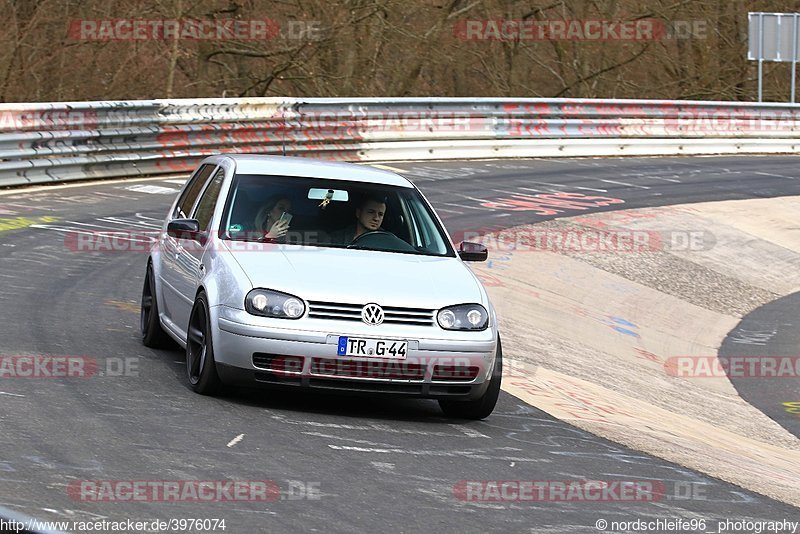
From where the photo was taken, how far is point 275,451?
276 inches

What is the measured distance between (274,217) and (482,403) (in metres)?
1.86

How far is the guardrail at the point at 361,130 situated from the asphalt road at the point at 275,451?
7960mm

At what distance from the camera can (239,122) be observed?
22734 millimetres

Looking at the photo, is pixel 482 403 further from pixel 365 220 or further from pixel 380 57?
pixel 380 57

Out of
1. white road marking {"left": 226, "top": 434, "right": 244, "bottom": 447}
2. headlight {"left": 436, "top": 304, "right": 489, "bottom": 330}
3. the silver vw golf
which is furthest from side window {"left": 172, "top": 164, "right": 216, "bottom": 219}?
white road marking {"left": 226, "top": 434, "right": 244, "bottom": 447}

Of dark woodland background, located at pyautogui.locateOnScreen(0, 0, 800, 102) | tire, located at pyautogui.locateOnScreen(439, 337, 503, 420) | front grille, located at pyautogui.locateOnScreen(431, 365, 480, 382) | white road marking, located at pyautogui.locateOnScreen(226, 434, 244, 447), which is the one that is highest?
dark woodland background, located at pyautogui.locateOnScreen(0, 0, 800, 102)

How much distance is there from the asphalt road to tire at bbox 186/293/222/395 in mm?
96

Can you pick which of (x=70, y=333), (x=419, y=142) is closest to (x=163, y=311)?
(x=70, y=333)

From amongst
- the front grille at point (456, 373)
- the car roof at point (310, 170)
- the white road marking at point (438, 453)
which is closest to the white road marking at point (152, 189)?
the car roof at point (310, 170)

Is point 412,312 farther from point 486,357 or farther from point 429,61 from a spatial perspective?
point 429,61

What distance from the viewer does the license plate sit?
309 inches

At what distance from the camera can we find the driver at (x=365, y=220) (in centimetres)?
902

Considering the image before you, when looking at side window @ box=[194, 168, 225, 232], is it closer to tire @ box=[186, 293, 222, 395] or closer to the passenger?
the passenger

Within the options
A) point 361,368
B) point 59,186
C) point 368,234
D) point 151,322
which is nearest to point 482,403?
point 361,368
